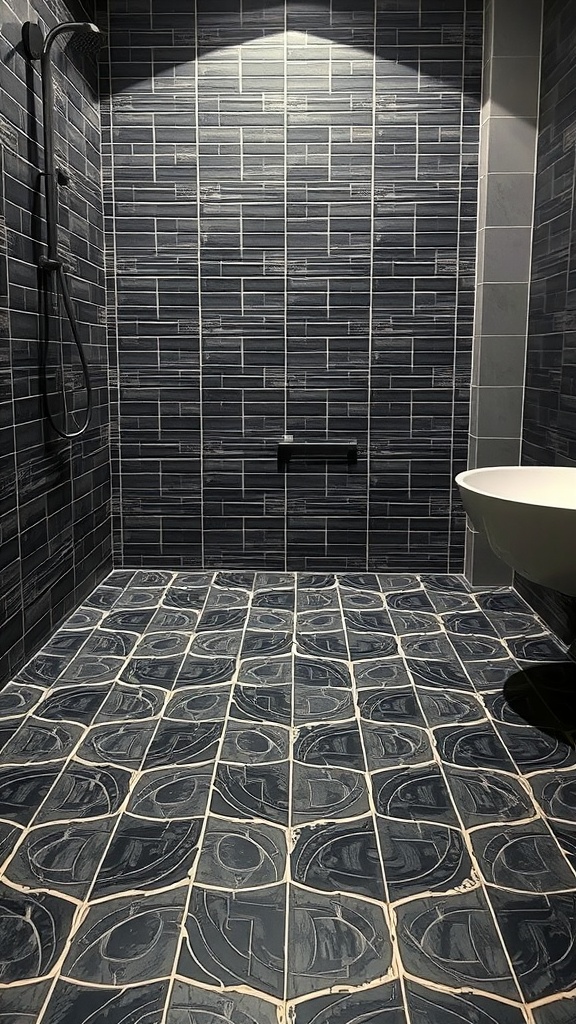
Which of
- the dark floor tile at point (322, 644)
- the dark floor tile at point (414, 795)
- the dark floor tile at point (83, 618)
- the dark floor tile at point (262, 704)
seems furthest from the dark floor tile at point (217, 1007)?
the dark floor tile at point (83, 618)

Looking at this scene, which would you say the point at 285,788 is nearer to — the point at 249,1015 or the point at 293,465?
the point at 249,1015

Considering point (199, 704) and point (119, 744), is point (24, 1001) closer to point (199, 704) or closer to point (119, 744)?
point (119, 744)

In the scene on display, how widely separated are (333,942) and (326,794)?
1.64 feet

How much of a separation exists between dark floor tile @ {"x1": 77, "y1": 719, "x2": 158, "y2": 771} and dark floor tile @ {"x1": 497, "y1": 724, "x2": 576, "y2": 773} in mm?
975

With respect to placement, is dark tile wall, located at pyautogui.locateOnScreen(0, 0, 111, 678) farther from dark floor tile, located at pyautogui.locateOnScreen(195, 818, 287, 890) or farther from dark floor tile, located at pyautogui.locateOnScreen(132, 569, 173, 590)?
dark floor tile, located at pyautogui.locateOnScreen(195, 818, 287, 890)

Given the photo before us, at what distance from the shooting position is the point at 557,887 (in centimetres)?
165

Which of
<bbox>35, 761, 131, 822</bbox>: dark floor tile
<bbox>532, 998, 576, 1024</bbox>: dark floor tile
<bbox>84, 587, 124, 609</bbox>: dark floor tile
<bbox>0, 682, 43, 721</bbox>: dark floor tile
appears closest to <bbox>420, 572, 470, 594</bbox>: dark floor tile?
<bbox>84, 587, 124, 609</bbox>: dark floor tile

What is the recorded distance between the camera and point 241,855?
5.76 ft

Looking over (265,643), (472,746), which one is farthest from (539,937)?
(265,643)

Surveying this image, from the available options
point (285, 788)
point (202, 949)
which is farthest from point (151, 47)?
point (202, 949)

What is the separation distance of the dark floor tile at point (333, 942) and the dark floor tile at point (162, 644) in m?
1.35

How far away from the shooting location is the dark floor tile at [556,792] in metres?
1.92

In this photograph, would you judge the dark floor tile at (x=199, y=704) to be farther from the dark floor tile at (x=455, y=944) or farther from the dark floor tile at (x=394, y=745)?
the dark floor tile at (x=455, y=944)

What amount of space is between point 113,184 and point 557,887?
324 centimetres
